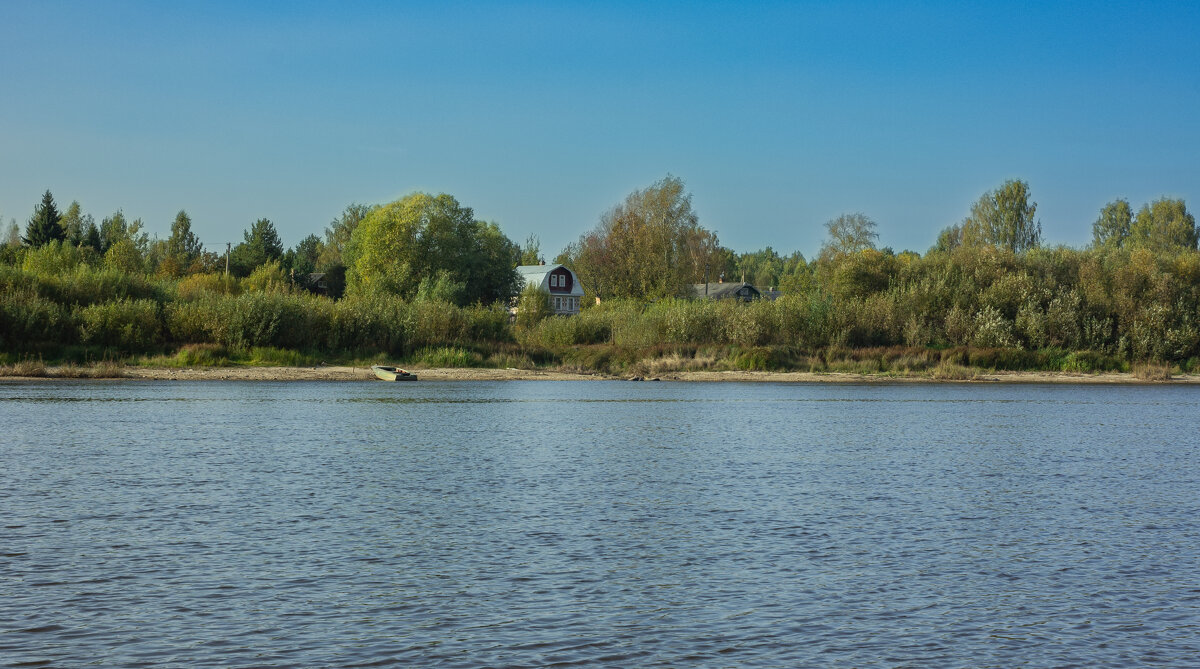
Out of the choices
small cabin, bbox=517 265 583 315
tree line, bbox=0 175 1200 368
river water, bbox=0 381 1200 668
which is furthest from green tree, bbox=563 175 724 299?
river water, bbox=0 381 1200 668

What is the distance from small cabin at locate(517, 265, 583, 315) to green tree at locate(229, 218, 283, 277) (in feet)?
87.4

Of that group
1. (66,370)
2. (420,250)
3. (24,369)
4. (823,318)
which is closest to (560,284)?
(420,250)

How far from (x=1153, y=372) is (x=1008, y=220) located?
145 ft

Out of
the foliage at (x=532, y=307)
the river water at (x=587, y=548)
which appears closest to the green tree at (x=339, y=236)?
the foliage at (x=532, y=307)

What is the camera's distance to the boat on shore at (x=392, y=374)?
55.6 m

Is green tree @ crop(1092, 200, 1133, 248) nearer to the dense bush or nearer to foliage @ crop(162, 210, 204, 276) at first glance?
the dense bush

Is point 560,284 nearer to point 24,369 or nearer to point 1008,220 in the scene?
point 1008,220

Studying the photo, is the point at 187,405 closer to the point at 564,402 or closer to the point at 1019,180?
the point at 564,402

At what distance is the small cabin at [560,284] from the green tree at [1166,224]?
59.4 metres

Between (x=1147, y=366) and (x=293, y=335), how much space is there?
161ft

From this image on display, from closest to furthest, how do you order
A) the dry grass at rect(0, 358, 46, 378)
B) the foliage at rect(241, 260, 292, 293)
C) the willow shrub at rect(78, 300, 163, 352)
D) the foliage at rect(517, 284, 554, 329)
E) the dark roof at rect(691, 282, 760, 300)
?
the dry grass at rect(0, 358, 46, 378) → the willow shrub at rect(78, 300, 163, 352) → the foliage at rect(517, 284, 554, 329) → the foliage at rect(241, 260, 292, 293) → the dark roof at rect(691, 282, 760, 300)

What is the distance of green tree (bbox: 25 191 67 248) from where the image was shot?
84.1m

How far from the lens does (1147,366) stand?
64.2 metres

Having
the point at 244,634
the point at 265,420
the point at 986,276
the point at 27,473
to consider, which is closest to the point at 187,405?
the point at 265,420
